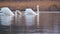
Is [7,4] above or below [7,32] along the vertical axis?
above

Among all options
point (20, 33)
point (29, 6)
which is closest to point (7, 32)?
point (20, 33)

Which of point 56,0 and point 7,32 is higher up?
point 56,0

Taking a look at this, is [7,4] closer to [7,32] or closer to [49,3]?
[49,3]

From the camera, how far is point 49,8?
20.1 ft

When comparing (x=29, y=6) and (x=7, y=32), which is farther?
(x=29, y=6)

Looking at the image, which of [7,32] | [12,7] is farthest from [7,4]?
[7,32]

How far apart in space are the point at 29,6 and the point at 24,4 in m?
0.25

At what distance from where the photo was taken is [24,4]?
6.13m

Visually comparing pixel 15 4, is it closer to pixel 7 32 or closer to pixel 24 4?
pixel 24 4

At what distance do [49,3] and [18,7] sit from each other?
1367 mm

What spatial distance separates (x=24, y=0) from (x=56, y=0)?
4.60 ft

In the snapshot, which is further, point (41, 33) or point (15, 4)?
point (15, 4)

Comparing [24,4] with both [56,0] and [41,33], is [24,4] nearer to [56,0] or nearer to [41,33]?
[56,0]

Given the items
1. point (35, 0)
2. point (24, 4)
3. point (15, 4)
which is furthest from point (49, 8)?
point (15, 4)
